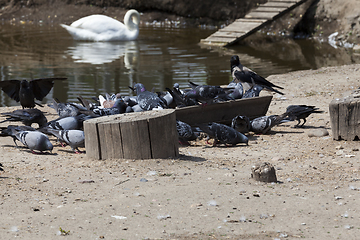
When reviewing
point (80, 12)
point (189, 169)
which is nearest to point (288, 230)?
point (189, 169)

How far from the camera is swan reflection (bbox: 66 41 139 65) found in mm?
13359

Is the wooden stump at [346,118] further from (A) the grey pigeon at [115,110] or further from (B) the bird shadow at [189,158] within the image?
(A) the grey pigeon at [115,110]

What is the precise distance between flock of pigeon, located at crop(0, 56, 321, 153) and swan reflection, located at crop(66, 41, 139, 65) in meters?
5.48

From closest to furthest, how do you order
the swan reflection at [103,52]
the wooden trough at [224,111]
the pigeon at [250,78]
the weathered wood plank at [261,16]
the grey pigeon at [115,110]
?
the grey pigeon at [115,110] < the wooden trough at [224,111] < the pigeon at [250,78] < the swan reflection at [103,52] < the weathered wood plank at [261,16]

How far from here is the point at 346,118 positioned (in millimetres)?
5926

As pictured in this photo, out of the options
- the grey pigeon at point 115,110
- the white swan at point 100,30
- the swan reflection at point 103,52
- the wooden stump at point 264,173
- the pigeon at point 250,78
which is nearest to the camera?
the wooden stump at point 264,173

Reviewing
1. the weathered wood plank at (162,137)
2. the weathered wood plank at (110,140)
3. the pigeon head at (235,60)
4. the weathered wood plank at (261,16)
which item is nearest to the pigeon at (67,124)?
the weathered wood plank at (110,140)

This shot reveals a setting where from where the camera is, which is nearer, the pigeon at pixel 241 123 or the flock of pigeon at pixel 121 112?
the flock of pigeon at pixel 121 112

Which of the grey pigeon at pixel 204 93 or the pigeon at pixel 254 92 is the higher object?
the grey pigeon at pixel 204 93

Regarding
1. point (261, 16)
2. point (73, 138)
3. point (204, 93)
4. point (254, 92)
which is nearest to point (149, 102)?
point (204, 93)

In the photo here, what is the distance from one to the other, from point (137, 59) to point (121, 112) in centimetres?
744

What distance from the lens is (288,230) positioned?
3.41 meters

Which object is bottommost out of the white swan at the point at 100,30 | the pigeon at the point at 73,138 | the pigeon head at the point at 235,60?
the pigeon at the point at 73,138

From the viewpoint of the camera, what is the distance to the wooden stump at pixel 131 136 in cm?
483
